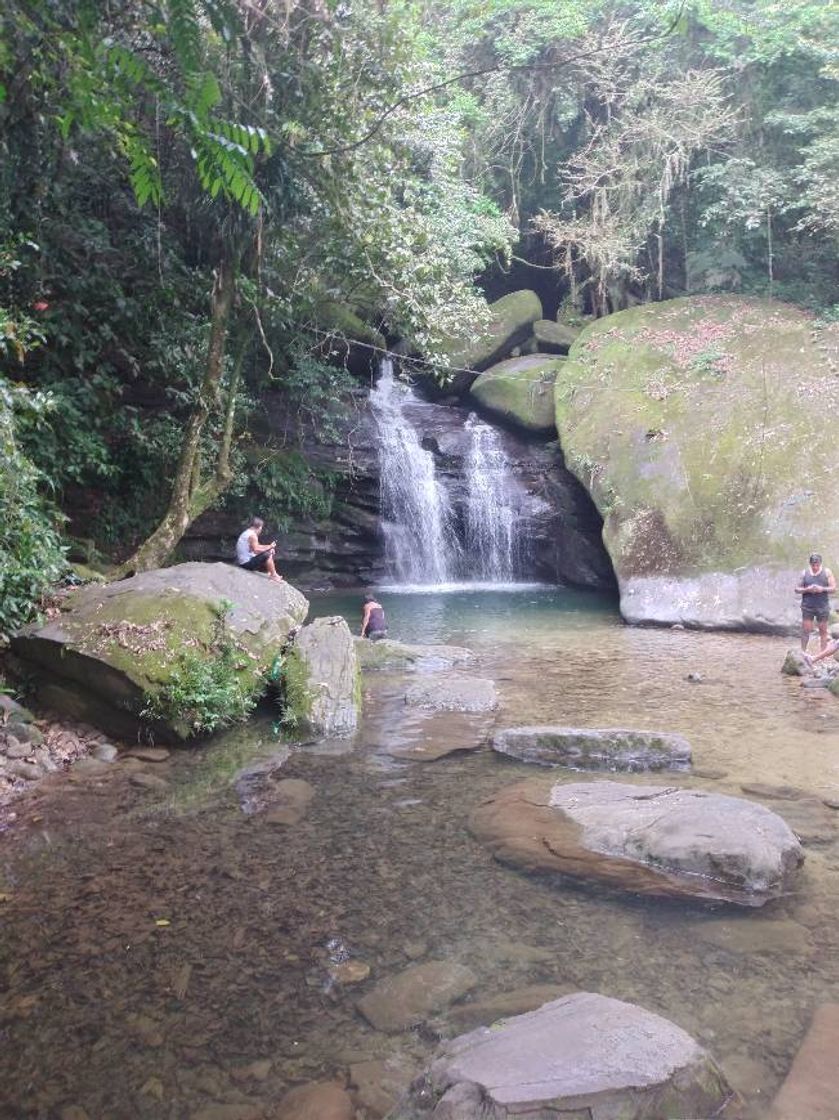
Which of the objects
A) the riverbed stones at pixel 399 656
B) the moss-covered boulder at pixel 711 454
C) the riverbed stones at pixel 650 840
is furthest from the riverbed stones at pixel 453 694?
the moss-covered boulder at pixel 711 454

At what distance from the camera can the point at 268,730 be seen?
6707 millimetres

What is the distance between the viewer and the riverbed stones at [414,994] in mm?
3086

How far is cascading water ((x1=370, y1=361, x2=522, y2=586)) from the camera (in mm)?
16906

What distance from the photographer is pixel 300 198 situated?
977 centimetres

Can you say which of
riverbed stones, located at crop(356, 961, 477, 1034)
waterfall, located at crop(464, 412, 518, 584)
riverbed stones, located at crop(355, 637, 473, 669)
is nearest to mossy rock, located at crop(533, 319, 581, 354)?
waterfall, located at crop(464, 412, 518, 584)

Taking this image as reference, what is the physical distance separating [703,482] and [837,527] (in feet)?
7.36

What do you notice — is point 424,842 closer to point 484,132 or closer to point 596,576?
point 596,576

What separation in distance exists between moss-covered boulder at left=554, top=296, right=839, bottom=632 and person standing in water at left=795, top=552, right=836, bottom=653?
1.81m

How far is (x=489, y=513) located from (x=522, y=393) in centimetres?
279

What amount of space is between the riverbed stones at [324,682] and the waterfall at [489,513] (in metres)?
9.73

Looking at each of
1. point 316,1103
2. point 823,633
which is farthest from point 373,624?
point 316,1103

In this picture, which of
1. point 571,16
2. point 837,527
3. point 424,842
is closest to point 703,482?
point 837,527

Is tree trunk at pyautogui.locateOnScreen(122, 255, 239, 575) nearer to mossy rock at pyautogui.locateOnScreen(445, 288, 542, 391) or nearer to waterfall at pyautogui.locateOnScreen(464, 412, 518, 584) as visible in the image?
waterfall at pyautogui.locateOnScreen(464, 412, 518, 584)

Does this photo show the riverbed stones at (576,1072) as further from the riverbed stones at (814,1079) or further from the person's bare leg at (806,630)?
the person's bare leg at (806,630)
